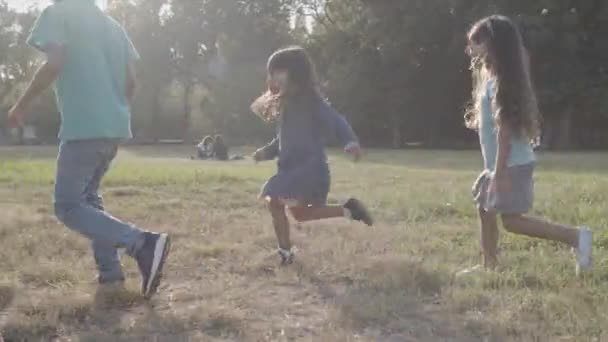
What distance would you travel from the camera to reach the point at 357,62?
3809 cm

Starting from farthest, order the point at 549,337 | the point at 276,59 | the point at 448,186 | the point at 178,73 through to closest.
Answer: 1. the point at 178,73
2. the point at 448,186
3. the point at 276,59
4. the point at 549,337

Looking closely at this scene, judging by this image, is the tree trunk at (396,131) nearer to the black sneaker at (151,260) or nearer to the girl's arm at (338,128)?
the girl's arm at (338,128)

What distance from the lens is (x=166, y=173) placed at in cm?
1311

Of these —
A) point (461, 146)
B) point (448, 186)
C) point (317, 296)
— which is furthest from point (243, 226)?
point (461, 146)

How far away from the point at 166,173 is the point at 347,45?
2733cm

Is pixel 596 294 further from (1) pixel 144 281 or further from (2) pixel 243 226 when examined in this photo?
(2) pixel 243 226

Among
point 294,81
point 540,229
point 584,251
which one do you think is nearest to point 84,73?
point 294,81

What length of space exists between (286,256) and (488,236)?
1357 mm

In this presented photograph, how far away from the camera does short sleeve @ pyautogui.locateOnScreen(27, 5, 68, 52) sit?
3.96m

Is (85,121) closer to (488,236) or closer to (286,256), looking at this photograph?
(286,256)

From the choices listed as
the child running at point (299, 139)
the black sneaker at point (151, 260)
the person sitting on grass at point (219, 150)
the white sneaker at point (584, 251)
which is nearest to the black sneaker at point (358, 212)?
the child running at point (299, 139)

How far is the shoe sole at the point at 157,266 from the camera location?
4031mm

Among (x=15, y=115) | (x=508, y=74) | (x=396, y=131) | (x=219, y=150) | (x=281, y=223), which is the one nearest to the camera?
(x=15, y=115)

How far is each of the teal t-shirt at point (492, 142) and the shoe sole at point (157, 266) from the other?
82.8 inches
